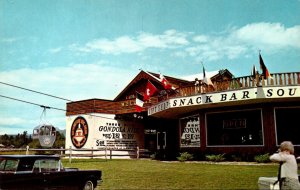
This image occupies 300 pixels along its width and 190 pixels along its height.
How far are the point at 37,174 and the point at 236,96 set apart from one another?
1387 cm

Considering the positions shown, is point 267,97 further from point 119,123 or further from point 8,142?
point 8,142

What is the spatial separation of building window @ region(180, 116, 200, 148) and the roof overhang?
0.90 meters

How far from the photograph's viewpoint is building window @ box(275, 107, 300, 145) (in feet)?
67.1

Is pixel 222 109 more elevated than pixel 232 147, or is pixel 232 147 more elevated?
pixel 222 109

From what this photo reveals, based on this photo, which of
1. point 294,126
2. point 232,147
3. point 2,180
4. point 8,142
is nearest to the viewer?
point 2,180

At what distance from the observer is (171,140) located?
32812 millimetres

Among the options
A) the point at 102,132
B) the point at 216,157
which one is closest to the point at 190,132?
the point at 216,157

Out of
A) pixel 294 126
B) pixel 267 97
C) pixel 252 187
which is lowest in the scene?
pixel 252 187

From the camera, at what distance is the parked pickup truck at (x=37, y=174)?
8.32 meters

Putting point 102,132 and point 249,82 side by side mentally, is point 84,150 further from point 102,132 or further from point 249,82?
point 249,82

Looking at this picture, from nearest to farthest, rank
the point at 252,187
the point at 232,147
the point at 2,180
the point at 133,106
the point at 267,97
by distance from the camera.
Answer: the point at 2,180 → the point at 252,187 → the point at 267,97 → the point at 232,147 → the point at 133,106

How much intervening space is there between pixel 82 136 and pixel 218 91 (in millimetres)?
16355

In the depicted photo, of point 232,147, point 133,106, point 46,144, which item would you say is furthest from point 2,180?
point 133,106

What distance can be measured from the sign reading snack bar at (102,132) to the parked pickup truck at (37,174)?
2201 cm
